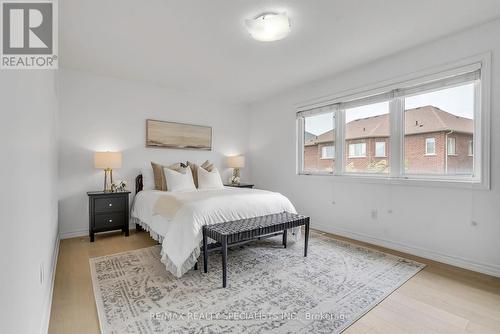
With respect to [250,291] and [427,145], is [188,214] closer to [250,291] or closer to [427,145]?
[250,291]

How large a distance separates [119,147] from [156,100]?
3.49 feet

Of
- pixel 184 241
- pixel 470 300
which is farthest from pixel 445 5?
pixel 184 241

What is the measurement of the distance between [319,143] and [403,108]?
4.74 ft

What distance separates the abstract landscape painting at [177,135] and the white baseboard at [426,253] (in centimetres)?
290

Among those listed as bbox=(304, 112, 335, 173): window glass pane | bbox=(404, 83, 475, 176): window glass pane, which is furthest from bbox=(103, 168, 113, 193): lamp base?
bbox=(404, 83, 475, 176): window glass pane

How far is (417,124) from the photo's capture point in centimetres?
320

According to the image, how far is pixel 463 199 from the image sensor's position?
2.76 m

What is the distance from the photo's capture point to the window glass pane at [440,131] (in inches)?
111

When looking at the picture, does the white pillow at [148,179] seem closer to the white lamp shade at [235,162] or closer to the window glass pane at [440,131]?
the white lamp shade at [235,162]

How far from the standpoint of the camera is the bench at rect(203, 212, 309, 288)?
7.75 feet

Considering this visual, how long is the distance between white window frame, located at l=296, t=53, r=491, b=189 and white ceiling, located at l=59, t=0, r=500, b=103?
15.7 inches

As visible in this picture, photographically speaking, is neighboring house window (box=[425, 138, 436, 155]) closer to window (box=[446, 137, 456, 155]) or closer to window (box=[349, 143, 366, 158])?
window (box=[446, 137, 456, 155])

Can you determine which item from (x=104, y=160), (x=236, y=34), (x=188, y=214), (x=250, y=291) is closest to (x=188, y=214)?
(x=188, y=214)

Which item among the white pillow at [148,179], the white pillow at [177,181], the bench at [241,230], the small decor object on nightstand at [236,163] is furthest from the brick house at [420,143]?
the white pillow at [148,179]
